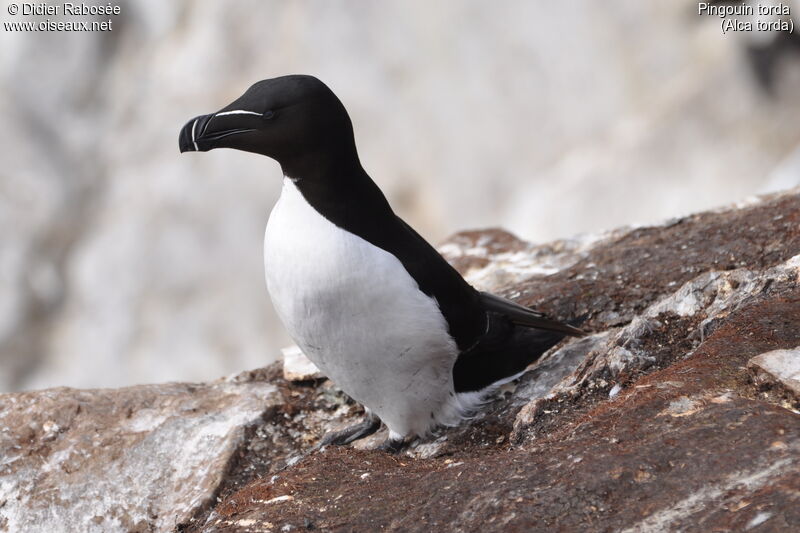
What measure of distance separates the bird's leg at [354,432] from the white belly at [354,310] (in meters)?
0.38

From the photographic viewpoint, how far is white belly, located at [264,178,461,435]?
4.15 metres

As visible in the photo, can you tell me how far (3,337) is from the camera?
693 inches

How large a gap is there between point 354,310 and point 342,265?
0.21 metres

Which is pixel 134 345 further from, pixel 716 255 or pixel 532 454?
pixel 532 454

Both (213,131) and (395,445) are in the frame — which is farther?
(395,445)

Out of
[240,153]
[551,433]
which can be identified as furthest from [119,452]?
[240,153]

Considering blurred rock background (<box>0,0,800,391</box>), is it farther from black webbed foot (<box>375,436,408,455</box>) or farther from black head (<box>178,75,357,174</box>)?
black head (<box>178,75,357,174</box>)

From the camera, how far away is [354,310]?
4191mm

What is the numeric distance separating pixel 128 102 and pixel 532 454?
54.2 ft

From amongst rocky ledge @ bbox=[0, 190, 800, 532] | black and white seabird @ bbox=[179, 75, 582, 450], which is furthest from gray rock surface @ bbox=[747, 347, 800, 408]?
black and white seabird @ bbox=[179, 75, 582, 450]

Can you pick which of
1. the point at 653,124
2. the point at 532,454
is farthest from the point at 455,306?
the point at 653,124

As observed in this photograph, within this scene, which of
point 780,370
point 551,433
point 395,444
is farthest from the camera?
point 395,444

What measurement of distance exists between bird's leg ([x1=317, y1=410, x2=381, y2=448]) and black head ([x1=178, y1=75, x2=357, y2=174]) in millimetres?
1411

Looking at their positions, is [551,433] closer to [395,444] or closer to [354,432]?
[395,444]
